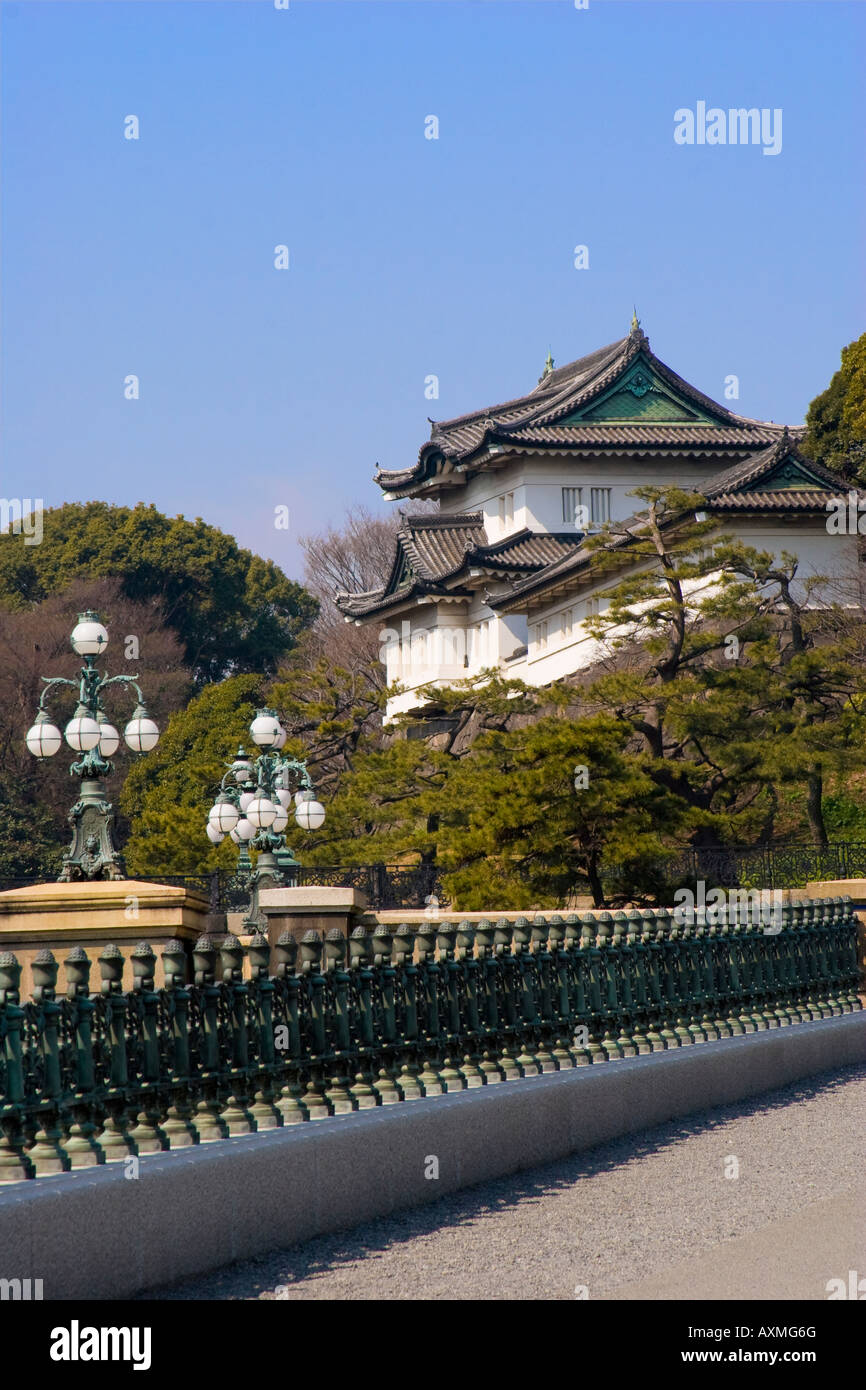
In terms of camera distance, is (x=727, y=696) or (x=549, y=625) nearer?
(x=727, y=696)

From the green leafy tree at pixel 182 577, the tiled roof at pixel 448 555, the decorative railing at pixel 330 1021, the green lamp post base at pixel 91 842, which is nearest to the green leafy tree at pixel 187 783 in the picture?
the tiled roof at pixel 448 555

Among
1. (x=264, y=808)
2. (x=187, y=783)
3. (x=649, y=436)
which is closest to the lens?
(x=264, y=808)

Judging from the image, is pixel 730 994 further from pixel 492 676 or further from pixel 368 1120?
pixel 492 676

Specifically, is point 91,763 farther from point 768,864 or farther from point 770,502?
point 770,502

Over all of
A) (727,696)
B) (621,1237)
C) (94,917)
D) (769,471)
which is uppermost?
(769,471)

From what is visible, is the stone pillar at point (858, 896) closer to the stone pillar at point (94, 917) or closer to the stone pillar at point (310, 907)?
the stone pillar at point (310, 907)

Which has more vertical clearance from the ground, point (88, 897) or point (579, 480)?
point (579, 480)

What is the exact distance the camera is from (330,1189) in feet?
23.3

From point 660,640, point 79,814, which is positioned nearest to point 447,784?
point 660,640

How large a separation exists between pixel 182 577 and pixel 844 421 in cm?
3565

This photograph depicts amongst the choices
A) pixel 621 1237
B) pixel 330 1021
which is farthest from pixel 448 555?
pixel 621 1237

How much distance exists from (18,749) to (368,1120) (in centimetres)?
5171

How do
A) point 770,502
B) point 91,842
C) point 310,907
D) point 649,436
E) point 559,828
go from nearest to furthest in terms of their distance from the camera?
point 310,907
point 91,842
point 559,828
point 770,502
point 649,436

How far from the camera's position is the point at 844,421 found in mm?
44312
